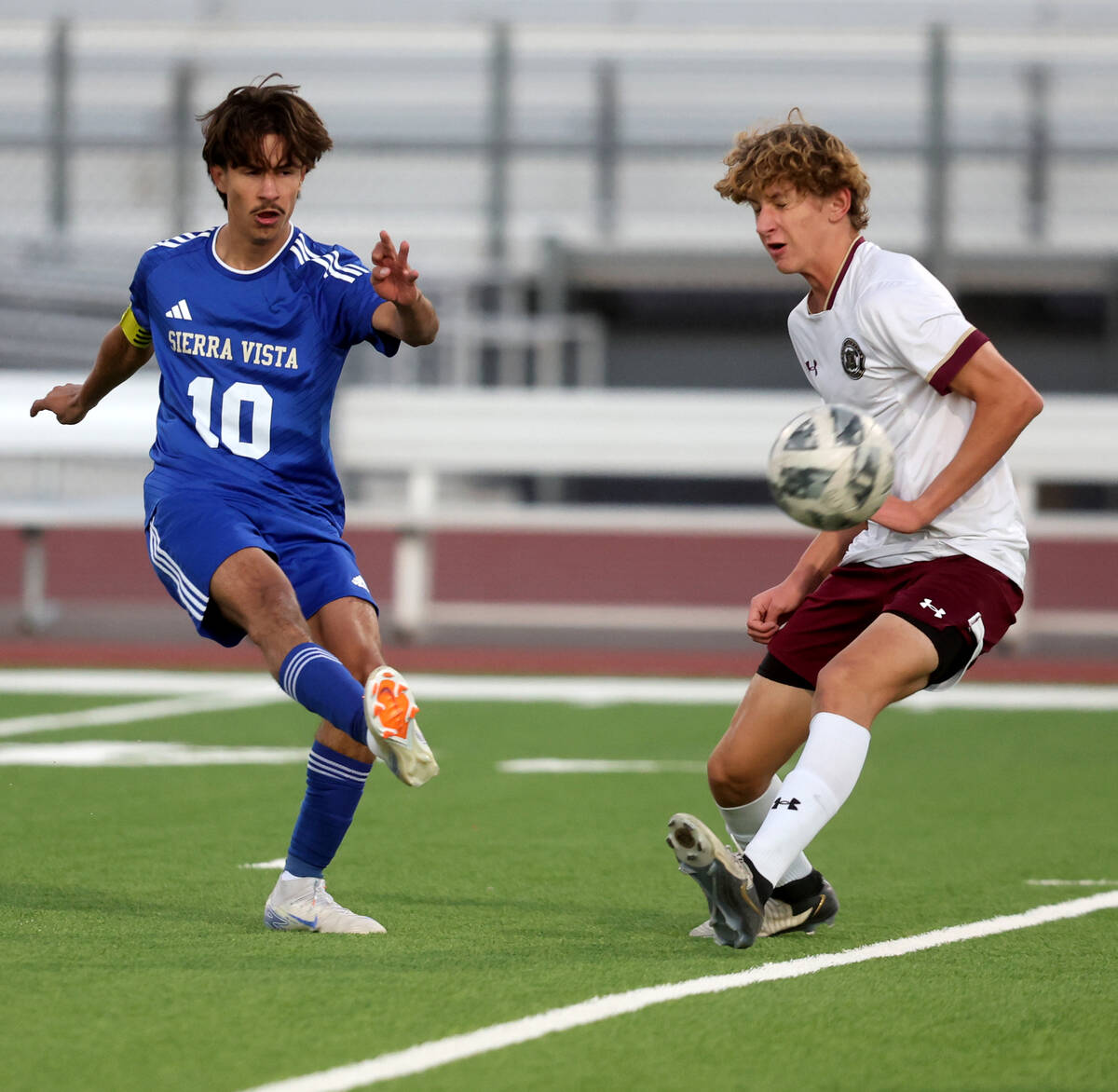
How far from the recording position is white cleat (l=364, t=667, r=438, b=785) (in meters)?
3.96

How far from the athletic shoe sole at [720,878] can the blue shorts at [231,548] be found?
3.78ft

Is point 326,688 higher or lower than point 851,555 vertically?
lower

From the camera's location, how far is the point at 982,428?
419cm

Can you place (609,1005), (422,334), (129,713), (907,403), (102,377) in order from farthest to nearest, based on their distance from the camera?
(129,713) < (102,377) < (422,334) < (907,403) < (609,1005)

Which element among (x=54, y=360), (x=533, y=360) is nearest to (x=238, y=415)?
(x=54, y=360)

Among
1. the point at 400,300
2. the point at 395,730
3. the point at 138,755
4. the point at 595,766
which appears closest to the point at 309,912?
the point at 395,730

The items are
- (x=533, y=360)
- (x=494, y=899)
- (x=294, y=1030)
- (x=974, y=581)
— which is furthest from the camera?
(x=533, y=360)

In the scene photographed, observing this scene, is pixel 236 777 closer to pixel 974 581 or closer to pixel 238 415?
pixel 238 415

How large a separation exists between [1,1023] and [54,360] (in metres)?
15.7

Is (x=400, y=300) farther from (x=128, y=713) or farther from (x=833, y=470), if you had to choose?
(x=128, y=713)

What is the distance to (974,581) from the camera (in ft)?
14.0

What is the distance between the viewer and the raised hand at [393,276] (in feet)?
14.8

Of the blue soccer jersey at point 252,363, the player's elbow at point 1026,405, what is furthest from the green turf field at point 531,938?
the player's elbow at point 1026,405

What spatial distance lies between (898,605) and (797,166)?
1.06 m
